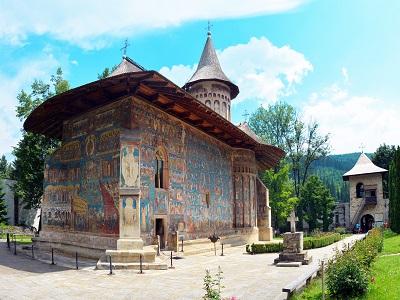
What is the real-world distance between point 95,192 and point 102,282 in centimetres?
567

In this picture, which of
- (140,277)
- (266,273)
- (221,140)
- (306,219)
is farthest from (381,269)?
(306,219)

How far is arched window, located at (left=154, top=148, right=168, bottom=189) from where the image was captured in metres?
15.9

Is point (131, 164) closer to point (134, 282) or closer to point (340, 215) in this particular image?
point (134, 282)

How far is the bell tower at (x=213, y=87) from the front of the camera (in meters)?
30.0

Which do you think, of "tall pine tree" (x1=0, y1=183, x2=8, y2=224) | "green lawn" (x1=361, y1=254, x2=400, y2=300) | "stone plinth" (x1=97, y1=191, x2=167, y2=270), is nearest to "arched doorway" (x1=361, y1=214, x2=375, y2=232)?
"green lawn" (x1=361, y1=254, x2=400, y2=300)

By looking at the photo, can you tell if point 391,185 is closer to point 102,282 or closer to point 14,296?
point 102,282

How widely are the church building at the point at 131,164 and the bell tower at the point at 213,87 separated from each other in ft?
25.5

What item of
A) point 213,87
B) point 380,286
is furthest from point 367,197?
point 380,286

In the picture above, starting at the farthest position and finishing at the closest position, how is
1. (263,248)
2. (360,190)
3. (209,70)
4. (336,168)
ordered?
(336,168), (360,190), (209,70), (263,248)

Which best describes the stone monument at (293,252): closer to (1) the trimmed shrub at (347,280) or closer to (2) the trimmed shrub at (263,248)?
(2) the trimmed shrub at (263,248)

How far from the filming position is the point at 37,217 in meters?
35.8

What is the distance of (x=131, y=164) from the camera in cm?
1332

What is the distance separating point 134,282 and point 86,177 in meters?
7.06

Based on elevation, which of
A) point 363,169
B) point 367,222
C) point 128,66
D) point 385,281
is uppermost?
point 128,66
